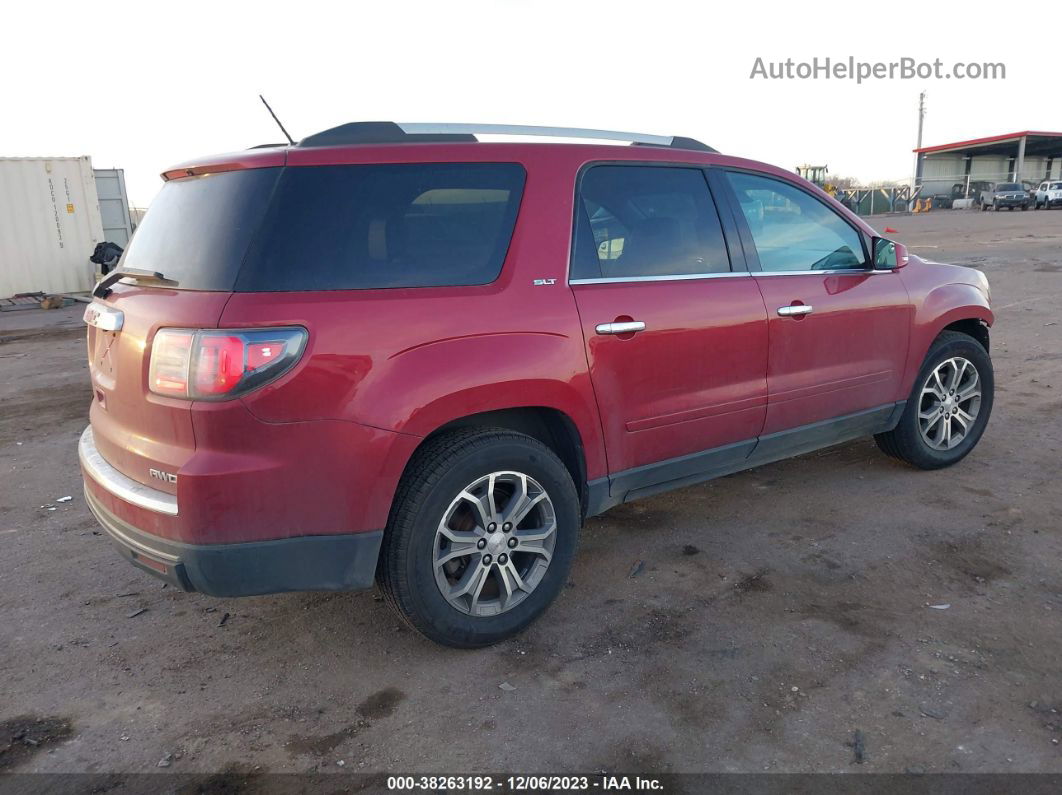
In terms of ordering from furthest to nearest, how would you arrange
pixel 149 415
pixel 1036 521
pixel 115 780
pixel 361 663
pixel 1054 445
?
pixel 1054 445, pixel 1036 521, pixel 361 663, pixel 149 415, pixel 115 780

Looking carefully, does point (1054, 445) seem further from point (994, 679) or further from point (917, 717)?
point (917, 717)

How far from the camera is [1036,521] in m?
4.05

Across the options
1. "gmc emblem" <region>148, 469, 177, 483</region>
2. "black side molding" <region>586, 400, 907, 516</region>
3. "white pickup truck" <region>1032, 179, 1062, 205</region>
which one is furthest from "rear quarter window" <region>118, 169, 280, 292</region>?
"white pickup truck" <region>1032, 179, 1062, 205</region>

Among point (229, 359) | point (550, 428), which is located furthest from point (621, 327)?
point (229, 359)

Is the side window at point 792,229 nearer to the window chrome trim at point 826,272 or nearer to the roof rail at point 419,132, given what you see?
the window chrome trim at point 826,272

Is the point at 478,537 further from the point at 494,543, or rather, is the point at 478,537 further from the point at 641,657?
the point at 641,657

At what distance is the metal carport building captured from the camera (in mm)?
58156

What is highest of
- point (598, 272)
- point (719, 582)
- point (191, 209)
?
point (191, 209)

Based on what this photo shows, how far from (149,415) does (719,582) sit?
7.98ft

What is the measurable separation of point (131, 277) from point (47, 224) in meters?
15.6

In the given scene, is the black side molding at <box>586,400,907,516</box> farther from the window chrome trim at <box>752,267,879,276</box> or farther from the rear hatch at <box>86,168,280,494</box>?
the rear hatch at <box>86,168,280,494</box>

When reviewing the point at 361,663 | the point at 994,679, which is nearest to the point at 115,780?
the point at 361,663

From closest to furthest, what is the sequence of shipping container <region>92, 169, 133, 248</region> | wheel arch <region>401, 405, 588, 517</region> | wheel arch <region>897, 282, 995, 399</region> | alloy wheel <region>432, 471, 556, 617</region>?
alloy wheel <region>432, 471, 556, 617</region>, wheel arch <region>401, 405, 588, 517</region>, wheel arch <region>897, 282, 995, 399</region>, shipping container <region>92, 169, 133, 248</region>

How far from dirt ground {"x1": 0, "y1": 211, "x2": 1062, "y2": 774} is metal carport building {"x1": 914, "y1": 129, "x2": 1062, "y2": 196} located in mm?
61851
